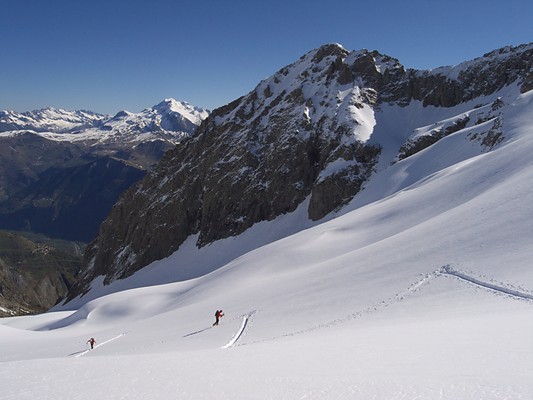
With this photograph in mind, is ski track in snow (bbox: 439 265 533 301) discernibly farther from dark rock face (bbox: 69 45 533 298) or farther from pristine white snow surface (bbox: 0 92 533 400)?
dark rock face (bbox: 69 45 533 298)

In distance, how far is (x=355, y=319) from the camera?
19.8 metres

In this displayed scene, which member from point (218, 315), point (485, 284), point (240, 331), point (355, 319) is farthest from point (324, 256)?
point (485, 284)

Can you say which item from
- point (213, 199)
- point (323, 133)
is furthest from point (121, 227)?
point (323, 133)

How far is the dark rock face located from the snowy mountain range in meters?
0.46

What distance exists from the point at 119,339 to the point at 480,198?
98.6ft

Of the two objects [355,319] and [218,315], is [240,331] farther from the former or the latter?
[355,319]

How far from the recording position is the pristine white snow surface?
9.27 m

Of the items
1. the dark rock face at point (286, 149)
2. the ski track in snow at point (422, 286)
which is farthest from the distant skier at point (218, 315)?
the dark rock face at point (286, 149)

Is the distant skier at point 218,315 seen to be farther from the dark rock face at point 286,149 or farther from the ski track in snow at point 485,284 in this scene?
the dark rock face at point 286,149

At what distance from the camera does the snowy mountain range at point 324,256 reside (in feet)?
33.6

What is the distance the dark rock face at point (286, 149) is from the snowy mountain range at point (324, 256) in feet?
1.50

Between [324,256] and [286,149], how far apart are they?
55.2 metres

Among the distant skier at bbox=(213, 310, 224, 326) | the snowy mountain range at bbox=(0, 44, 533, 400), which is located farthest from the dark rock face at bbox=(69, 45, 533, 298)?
the distant skier at bbox=(213, 310, 224, 326)

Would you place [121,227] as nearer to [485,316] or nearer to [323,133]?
[323,133]
